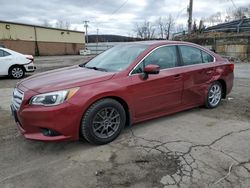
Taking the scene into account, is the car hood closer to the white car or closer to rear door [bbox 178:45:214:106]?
rear door [bbox 178:45:214:106]

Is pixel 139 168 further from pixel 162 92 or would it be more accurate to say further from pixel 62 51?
pixel 62 51

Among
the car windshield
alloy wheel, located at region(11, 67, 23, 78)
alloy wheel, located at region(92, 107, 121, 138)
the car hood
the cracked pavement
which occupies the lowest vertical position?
the cracked pavement

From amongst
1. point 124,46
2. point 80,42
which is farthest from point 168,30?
point 124,46

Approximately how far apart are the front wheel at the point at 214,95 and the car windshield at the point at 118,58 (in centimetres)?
192

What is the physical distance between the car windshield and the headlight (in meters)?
1.03

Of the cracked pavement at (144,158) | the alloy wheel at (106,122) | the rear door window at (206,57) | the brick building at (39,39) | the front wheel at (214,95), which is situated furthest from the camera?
the brick building at (39,39)

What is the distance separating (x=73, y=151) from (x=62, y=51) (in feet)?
143

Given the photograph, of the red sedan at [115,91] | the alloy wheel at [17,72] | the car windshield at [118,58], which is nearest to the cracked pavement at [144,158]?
the red sedan at [115,91]

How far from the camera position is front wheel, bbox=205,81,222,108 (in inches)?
215

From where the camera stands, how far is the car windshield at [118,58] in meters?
4.29

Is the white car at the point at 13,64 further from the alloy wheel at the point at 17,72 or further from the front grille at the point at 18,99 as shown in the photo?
the front grille at the point at 18,99

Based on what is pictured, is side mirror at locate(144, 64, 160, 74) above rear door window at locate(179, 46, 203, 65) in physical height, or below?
below

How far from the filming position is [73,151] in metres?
3.65

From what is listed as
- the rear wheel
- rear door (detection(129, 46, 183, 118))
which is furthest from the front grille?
the rear wheel
